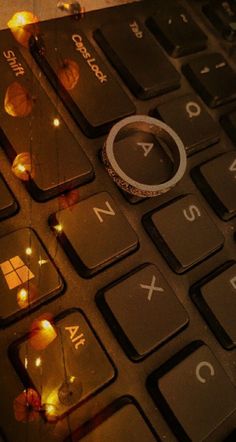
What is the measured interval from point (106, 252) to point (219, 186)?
0.44 ft

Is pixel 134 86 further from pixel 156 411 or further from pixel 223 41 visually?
pixel 156 411

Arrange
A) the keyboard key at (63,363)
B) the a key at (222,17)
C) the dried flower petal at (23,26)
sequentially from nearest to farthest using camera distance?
the keyboard key at (63,363) < the dried flower petal at (23,26) < the a key at (222,17)

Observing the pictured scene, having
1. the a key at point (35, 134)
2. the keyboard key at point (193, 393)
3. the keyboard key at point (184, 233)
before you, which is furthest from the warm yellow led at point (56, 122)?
the keyboard key at point (193, 393)

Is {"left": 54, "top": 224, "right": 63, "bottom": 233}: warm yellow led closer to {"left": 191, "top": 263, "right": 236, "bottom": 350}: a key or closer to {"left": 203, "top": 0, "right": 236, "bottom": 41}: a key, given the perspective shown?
{"left": 191, "top": 263, "right": 236, "bottom": 350}: a key

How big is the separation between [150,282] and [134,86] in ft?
0.60

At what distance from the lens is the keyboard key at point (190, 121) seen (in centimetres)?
47

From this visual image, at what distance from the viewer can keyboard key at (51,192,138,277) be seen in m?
0.38

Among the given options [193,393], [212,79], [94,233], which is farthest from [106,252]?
[212,79]

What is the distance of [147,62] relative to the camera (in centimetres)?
48

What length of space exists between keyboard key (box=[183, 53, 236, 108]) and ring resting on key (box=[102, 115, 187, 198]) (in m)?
0.09

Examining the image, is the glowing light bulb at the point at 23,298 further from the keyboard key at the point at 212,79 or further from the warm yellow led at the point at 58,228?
the keyboard key at the point at 212,79

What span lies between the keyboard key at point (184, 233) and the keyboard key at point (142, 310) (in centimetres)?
2

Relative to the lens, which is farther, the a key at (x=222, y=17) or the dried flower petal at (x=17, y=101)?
the a key at (x=222, y=17)

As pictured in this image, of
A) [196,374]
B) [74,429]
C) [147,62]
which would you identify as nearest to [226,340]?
[196,374]
